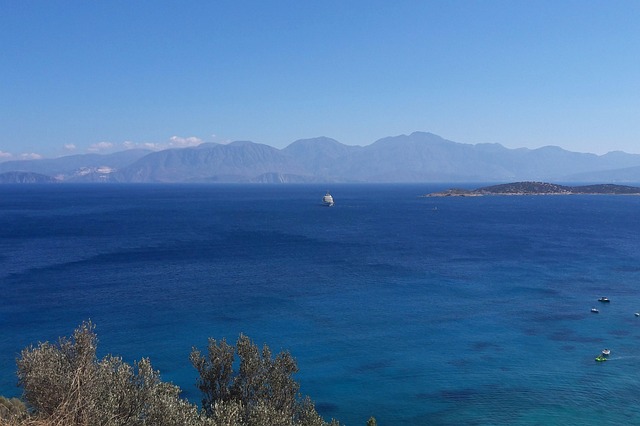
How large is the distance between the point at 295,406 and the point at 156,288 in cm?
5182

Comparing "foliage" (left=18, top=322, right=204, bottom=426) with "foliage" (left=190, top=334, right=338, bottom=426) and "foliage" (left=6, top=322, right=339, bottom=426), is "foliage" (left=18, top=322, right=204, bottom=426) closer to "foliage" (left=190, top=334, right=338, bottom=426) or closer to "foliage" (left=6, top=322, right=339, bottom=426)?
"foliage" (left=6, top=322, right=339, bottom=426)

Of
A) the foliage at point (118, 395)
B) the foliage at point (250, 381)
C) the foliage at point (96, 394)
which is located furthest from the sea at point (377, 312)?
the foliage at point (96, 394)

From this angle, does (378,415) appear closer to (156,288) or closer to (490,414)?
(490,414)

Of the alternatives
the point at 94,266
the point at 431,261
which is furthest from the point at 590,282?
the point at 94,266

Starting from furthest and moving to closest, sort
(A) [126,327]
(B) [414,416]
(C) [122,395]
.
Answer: (A) [126,327] < (B) [414,416] < (C) [122,395]

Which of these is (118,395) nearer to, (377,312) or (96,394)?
(96,394)

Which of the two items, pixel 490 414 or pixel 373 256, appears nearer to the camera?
pixel 490 414

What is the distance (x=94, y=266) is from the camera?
299 ft

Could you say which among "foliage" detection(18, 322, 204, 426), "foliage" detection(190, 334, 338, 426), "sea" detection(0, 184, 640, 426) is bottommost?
"sea" detection(0, 184, 640, 426)

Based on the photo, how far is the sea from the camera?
42.7m

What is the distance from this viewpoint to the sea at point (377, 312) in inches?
1682

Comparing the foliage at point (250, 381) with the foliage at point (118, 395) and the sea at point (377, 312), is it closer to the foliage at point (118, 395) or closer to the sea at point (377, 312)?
the foliage at point (118, 395)

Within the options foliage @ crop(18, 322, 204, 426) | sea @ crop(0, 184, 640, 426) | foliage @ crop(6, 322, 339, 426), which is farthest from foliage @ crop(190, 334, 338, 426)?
sea @ crop(0, 184, 640, 426)

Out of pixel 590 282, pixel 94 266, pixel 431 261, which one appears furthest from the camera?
pixel 431 261
